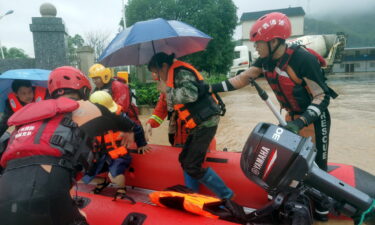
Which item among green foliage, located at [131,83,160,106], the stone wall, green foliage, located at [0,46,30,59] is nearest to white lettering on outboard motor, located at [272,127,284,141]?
the stone wall

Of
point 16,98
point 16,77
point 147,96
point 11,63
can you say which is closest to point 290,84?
point 16,77

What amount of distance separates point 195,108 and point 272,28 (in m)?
0.95

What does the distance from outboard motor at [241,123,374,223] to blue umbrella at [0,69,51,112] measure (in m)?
2.30

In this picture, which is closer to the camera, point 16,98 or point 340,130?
point 16,98

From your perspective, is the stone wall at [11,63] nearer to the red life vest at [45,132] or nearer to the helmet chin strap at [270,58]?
the red life vest at [45,132]

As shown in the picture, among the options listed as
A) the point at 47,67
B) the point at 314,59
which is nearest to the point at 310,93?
the point at 314,59

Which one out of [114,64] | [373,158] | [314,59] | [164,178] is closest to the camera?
[314,59]

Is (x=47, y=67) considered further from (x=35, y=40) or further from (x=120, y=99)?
(x=120, y=99)

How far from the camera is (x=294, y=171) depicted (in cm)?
155

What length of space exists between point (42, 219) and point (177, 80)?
1.51 m

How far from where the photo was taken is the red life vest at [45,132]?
1365 mm

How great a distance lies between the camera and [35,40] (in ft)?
17.5

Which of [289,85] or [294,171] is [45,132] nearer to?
[294,171]

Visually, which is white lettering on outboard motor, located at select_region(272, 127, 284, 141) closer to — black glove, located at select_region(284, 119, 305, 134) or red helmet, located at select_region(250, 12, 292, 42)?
black glove, located at select_region(284, 119, 305, 134)
